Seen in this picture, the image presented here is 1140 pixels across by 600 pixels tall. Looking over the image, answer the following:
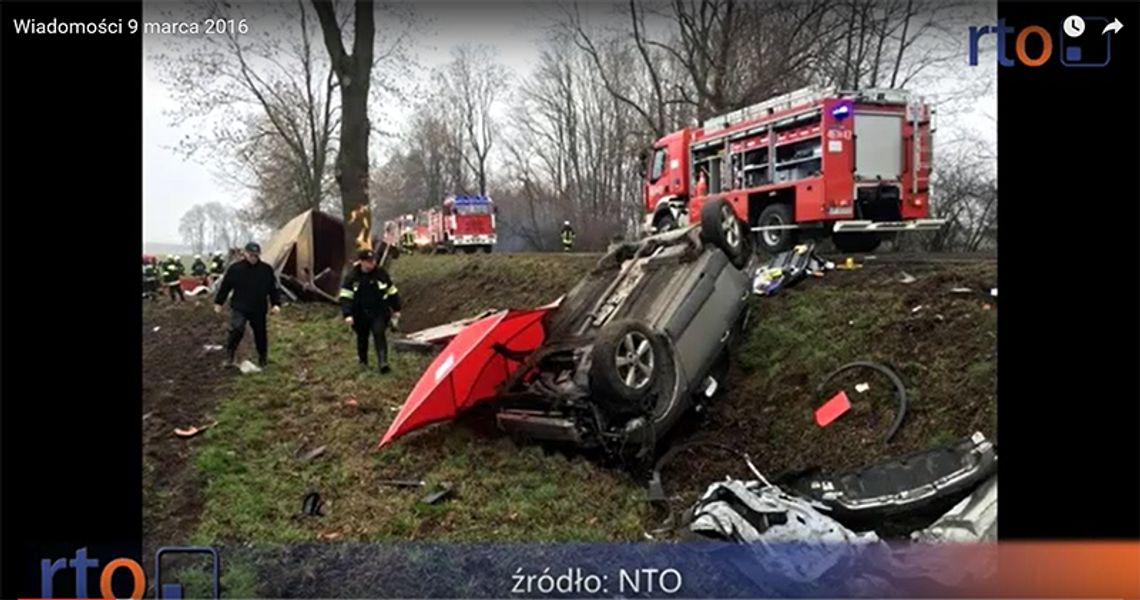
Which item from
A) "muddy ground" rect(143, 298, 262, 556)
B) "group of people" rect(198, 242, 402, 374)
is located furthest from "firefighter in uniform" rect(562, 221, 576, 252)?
"group of people" rect(198, 242, 402, 374)

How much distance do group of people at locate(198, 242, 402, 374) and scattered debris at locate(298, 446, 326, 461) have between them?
5.90 ft

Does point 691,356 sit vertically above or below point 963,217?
below

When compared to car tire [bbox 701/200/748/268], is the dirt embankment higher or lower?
lower

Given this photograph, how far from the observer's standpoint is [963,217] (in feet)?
23.9

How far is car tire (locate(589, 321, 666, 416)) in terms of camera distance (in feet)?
11.5

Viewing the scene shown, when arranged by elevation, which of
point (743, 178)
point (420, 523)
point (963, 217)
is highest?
point (743, 178)

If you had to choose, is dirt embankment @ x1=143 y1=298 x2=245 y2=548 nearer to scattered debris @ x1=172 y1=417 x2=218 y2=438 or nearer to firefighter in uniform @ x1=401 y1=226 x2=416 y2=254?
scattered debris @ x1=172 y1=417 x2=218 y2=438

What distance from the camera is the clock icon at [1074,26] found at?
2.10 m

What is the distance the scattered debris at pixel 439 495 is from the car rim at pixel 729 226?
2.38 meters

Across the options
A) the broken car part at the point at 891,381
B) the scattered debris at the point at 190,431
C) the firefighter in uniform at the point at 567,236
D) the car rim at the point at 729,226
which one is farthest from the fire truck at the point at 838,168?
the firefighter in uniform at the point at 567,236

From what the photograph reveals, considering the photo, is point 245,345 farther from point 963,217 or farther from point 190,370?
point 963,217

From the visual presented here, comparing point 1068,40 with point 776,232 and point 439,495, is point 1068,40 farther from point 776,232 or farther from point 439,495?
point 776,232

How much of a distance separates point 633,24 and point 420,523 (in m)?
2.17

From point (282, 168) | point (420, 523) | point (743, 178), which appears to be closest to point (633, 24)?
point (420, 523)
